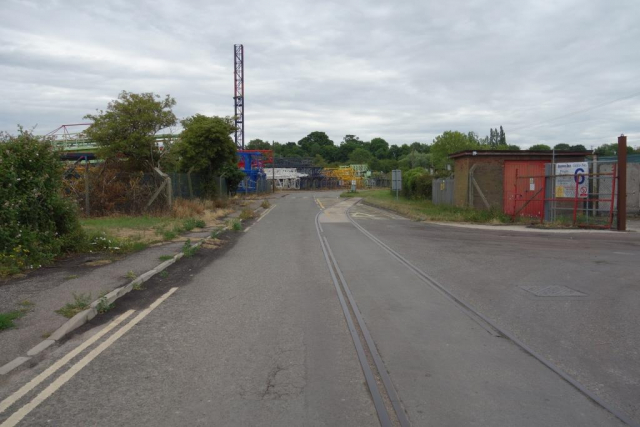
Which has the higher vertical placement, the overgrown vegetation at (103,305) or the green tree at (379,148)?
the green tree at (379,148)

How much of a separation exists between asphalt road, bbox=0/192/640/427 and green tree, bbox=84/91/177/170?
16.1 m

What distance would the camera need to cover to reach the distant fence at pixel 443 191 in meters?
29.6

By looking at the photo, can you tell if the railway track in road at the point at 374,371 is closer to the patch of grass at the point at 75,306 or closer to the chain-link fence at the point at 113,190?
the patch of grass at the point at 75,306

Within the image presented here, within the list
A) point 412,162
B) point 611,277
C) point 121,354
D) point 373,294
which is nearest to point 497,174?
point 611,277

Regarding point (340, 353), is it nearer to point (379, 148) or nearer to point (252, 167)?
point (252, 167)

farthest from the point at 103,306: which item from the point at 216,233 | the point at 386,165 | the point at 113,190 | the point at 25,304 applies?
the point at 386,165

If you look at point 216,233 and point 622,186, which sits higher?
point 622,186

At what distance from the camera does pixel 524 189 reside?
24516mm

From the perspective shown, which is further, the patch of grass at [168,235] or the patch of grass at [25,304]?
the patch of grass at [168,235]

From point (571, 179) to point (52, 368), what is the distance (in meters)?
20.8

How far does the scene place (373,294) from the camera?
8.62 m

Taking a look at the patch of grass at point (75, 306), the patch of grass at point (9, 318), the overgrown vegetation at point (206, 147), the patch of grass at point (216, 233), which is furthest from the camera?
the overgrown vegetation at point (206, 147)

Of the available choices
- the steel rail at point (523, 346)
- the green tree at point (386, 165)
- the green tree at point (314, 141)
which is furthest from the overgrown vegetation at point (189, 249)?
the green tree at point (314, 141)

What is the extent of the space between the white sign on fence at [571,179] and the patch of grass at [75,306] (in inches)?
718
